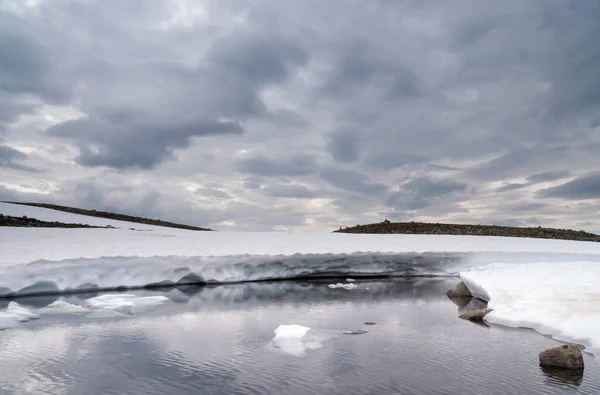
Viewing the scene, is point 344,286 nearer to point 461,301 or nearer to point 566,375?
point 461,301

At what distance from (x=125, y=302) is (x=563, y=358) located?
8050 millimetres

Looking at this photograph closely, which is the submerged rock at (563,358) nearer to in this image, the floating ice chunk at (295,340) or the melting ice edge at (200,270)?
the floating ice chunk at (295,340)

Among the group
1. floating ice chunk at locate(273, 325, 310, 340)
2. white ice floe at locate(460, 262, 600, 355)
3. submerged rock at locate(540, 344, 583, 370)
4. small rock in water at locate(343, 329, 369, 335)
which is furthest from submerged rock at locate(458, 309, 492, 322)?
floating ice chunk at locate(273, 325, 310, 340)

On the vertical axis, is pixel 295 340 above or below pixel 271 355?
above

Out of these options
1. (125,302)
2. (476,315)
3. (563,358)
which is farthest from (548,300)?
(125,302)

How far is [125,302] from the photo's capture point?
404 inches

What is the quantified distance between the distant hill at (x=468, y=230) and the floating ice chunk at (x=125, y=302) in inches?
805

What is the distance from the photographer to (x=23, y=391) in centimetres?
518

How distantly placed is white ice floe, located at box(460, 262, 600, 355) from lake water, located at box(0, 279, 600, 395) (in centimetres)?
35

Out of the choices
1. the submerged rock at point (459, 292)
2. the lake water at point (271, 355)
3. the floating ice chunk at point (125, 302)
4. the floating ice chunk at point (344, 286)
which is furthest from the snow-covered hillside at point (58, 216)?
the submerged rock at point (459, 292)

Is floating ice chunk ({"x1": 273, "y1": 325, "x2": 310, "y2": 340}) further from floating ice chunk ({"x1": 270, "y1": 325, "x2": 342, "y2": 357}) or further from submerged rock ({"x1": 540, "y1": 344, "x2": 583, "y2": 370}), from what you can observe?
submerged rock ({"x1": 540, "y1": 344, "x2": 583, "y2": 370})

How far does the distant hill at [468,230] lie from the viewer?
1187 inches

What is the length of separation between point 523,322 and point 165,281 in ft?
30.9

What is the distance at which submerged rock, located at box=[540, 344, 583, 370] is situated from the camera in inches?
230
